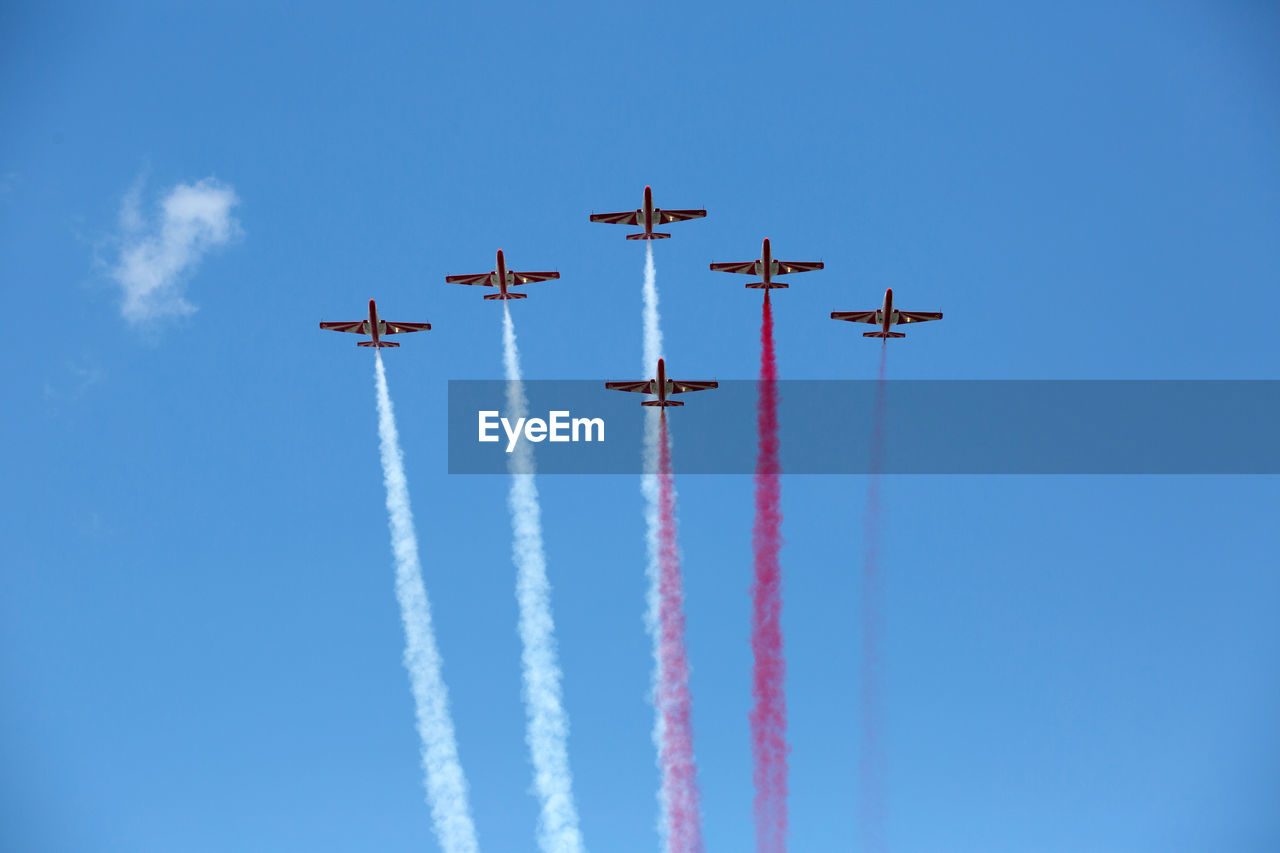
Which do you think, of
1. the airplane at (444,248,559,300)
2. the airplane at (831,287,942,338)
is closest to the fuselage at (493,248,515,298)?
the airplane at (444,248,559,300)

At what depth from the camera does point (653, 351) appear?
274 ft

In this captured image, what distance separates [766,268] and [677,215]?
238 inches

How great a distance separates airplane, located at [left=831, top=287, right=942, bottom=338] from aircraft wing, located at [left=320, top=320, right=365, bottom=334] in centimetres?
2774

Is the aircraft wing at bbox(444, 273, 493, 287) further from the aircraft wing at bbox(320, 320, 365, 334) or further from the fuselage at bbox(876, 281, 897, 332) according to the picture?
the fuselage at bbox(876, 281, 897, 332)

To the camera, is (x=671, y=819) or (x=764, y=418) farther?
(x=764, y=418)

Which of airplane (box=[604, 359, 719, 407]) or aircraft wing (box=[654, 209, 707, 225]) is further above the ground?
aircraft wing (box=[654, 209, 707, 225])

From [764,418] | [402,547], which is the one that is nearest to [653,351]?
[764,418]

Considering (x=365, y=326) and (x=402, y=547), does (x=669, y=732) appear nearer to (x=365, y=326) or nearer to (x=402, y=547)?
(x=402, y=547)

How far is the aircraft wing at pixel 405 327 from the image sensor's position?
85.4 metres

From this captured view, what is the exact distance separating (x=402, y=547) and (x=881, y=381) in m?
29.6

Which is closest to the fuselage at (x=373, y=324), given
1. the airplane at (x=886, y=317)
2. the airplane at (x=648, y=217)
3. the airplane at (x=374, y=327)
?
the airplane at (x=374, y=327)

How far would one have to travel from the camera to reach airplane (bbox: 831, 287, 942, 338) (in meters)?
81.4

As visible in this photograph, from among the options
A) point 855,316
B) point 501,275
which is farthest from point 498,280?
point 855,316

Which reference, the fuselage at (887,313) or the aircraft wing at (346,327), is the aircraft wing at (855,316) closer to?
the fuselage at (887,313)
